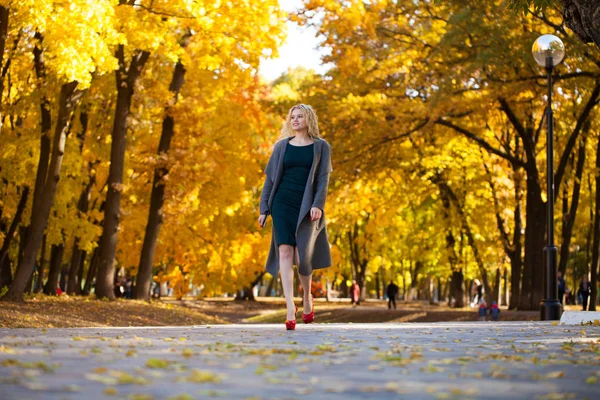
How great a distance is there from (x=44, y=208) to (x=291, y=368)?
53.8 feet

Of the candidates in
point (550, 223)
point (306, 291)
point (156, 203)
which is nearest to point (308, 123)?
point (306, 291)

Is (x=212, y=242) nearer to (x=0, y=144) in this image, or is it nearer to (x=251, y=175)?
(x=251, y=175)

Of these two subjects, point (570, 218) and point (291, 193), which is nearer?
point (291, 193)

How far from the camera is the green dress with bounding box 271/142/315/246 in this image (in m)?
10.4

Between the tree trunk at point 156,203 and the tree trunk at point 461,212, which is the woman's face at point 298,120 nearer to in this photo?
the tree trunk at point 156,203

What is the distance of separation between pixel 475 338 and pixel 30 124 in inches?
1006

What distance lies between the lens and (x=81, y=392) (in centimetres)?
470

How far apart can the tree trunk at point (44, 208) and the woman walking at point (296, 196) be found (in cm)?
1113

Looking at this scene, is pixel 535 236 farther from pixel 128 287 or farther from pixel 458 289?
pixel 128 287

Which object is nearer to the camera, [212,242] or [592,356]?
[592,356]

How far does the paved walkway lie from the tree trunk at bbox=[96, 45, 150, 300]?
52.7 ft

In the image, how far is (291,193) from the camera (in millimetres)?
10406

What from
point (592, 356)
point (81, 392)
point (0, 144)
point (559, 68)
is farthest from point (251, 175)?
point (81, 392)

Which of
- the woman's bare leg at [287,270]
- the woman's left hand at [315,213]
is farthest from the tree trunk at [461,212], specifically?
the woman's left hand at [315,213]
